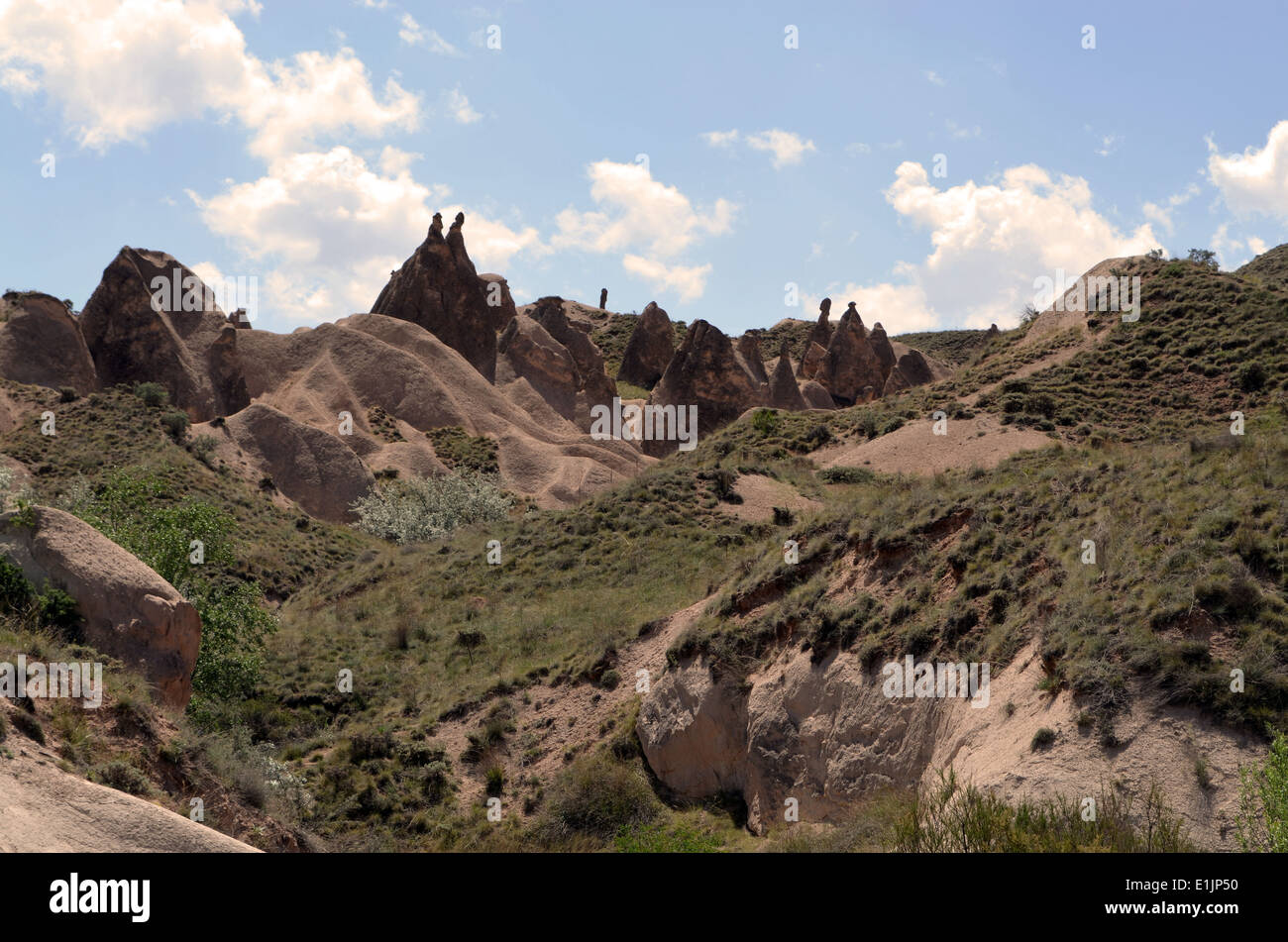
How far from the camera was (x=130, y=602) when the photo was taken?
13789mm

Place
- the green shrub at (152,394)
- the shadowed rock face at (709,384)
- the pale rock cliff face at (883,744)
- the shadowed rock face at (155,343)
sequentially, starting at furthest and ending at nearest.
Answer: the shadowed rock face at (709,384), the shadowed rock face at (155,343), the green shrub at (152,394), the pale rock cliff face at (883,744)

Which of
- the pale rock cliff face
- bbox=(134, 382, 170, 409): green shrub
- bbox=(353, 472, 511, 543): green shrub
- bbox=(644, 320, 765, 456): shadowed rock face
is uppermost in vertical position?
bbox=(644, 320, 765, 456): shadowed rock face

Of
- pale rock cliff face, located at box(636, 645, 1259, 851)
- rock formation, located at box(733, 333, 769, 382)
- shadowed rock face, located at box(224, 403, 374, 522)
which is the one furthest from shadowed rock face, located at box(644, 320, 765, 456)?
pale rock cliff face, located at box(636, 645, 1259, 851)

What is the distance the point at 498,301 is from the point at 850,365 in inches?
1115

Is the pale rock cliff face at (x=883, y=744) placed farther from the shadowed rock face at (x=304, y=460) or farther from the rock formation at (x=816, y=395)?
the rock formation at (x=816, y=395)

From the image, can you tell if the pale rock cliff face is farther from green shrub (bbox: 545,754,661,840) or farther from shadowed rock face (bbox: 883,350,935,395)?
shadowed rock face (bbox: 883,350,935,395)

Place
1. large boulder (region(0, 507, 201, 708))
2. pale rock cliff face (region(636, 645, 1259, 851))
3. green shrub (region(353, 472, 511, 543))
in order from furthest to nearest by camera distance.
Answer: green shrub (region(353, 472, 511, 543)) → large boulder (region(0, 507, 201, 708)) → pale rock cliff face (region(636, 645, 1259, 851))

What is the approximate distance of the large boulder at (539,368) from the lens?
6756 cm

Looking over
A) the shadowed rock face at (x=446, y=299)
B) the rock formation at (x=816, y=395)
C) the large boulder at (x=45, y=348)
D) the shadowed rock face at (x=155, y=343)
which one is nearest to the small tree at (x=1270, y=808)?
the large boulder at (x=45, y=348)

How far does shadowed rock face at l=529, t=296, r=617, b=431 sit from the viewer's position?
68.6 m

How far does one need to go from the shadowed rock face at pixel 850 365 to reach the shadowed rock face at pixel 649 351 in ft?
42.1

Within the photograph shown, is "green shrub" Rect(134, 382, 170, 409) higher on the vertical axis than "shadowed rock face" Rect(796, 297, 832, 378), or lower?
lower

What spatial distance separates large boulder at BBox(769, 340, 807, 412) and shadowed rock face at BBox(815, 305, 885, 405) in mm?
13544
